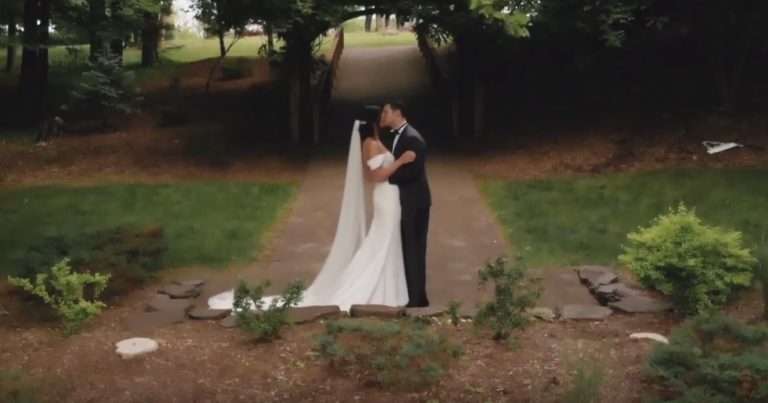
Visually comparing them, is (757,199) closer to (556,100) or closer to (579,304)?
(579,304)

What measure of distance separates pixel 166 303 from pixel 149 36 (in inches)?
610

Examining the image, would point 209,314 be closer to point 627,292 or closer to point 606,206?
point 627,292

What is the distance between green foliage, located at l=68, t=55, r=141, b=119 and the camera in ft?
60.1

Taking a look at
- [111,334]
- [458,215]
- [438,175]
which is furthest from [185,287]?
[438,175]

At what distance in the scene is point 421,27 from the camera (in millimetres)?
16141

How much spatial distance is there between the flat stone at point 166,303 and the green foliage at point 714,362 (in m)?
4.28

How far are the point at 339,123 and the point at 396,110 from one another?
12.0 metres

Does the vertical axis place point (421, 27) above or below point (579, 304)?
above

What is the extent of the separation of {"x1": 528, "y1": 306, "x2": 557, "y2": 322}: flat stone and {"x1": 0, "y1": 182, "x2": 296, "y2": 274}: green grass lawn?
4007 millimetres

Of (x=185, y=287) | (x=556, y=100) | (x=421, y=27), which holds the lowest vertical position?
(x=185, y=287)

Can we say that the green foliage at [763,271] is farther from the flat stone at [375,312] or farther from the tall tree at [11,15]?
the tall tree at [11,15]

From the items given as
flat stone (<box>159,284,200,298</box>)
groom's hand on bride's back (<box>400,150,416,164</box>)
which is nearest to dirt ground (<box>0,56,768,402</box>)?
flat stone (<box>159,284,200,298</box>)

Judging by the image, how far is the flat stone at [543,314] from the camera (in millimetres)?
7270

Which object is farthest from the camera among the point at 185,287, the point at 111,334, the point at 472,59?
the point at 472,59
